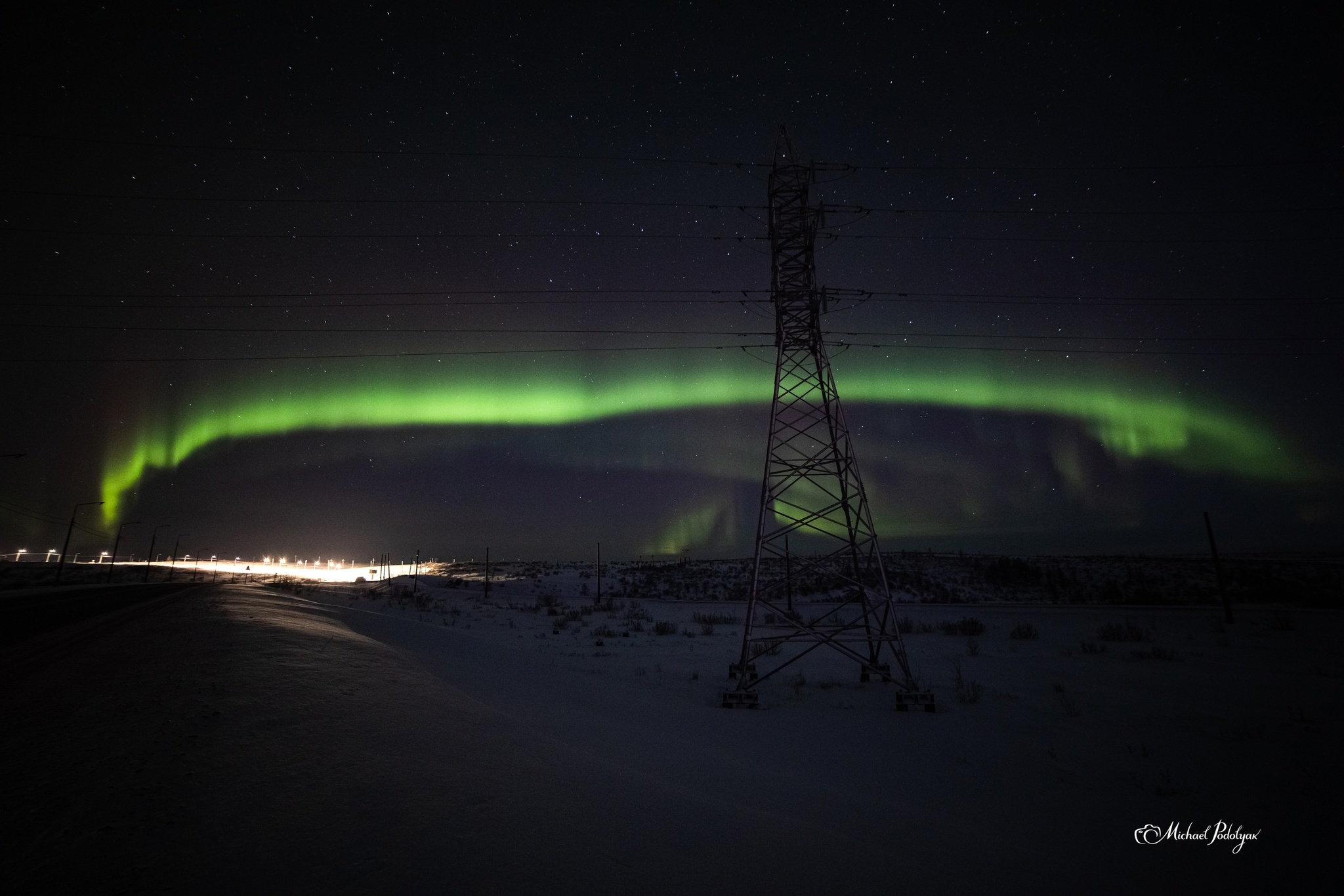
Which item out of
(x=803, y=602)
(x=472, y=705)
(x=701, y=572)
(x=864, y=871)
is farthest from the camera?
(x=701, y=572)

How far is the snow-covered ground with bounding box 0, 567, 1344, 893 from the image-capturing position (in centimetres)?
335

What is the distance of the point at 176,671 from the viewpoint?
6504 millimetres

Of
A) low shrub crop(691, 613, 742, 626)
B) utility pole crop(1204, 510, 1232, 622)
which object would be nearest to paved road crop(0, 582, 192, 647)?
low shrub crop(691, 613, 742, 626)

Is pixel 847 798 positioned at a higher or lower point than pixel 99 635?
Answer: lower

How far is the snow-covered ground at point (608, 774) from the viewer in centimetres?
335

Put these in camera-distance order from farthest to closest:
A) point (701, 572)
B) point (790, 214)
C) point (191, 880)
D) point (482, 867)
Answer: point (701, 572)
point (790, 214)
point (482, 867)
point (191, 880)

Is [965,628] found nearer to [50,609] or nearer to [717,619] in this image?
[717,619]

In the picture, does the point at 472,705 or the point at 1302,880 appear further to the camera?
the point at 472,705

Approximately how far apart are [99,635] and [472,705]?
996 cm

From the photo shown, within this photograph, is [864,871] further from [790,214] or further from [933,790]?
[790,214]

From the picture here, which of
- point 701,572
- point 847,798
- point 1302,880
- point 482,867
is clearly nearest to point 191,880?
point 482,867

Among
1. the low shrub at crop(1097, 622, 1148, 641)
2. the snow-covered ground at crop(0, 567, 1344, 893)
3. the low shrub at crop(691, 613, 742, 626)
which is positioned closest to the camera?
the snow-covered ground at crop(0, 567, 1344, 893)

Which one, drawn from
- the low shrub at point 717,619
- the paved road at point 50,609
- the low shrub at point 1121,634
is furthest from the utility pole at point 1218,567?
the paved road at point 50,609

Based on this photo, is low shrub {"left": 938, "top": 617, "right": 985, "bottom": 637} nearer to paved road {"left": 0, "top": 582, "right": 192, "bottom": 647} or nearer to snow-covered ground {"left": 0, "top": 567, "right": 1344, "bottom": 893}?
snow-covered ground {"left": 0, "top": 567, "right": 1344, "bottom": 893}
